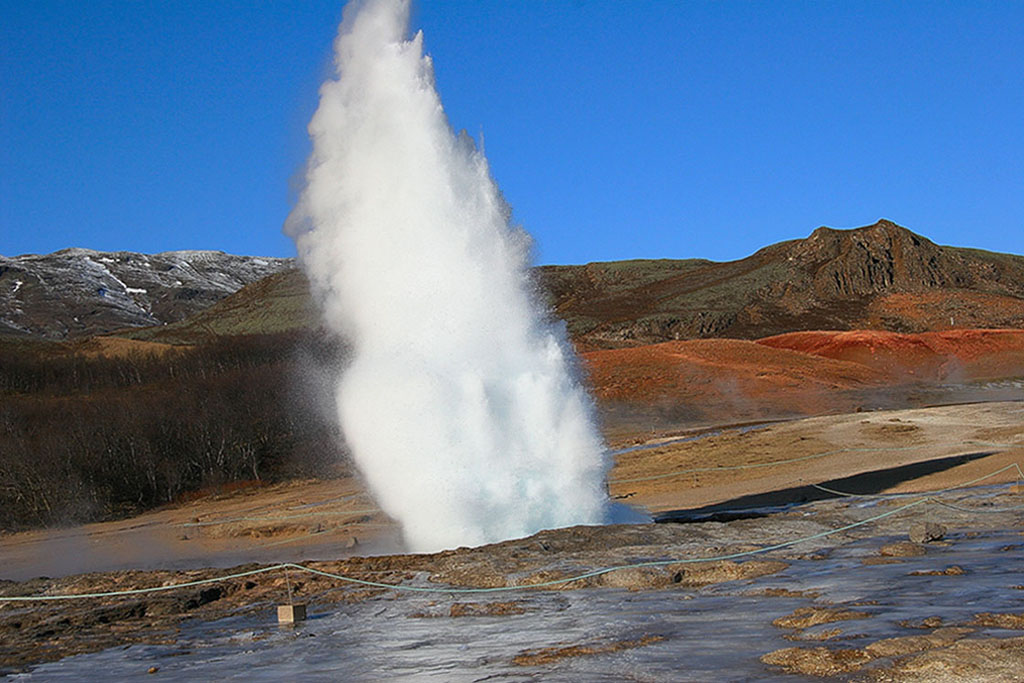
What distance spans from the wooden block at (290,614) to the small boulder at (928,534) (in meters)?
8.12

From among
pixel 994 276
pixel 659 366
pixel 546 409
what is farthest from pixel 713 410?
pixel 994 276

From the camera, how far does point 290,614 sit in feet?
42.3

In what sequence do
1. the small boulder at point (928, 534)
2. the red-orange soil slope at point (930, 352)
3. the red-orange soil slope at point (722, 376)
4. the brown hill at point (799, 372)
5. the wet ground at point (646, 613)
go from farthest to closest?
1. the red-orange soil slope at point (930, 352)
2. the red-orange soil slope at point (722, 376)
3. the brown hill at point (799, 372)
4. the small boulder at point (928, 534)
5. the wet ground at point (646, 613)

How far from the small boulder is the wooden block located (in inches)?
320

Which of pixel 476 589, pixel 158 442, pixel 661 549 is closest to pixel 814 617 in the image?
pixel 476 589

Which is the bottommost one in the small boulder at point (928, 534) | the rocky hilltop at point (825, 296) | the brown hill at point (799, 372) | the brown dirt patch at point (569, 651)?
the small boulder at point (928, 534)

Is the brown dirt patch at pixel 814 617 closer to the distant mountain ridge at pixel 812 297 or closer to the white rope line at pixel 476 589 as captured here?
the white rope line at pixel 476 589

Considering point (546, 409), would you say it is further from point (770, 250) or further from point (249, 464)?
point (770, 250)

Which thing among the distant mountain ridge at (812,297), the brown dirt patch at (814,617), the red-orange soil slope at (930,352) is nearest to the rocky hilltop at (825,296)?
the distant mountain ridge at (812,297)

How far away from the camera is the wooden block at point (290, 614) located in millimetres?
12875

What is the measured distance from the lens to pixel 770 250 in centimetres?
10719

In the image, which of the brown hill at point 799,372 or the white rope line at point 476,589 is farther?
the brown hill at point 799,372

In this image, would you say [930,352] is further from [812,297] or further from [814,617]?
[814,617]

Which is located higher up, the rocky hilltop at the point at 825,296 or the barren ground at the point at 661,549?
the rocky hilltop at the point at 825,296
